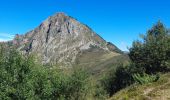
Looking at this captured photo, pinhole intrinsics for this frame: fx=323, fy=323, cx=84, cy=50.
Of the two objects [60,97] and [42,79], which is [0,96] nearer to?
[42,79]

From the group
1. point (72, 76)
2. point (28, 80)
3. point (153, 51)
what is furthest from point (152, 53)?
point (28, 80)

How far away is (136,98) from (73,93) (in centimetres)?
2913

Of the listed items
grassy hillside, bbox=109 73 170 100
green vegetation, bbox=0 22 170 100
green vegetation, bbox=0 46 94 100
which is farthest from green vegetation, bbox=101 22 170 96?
grassy hillside, bbox=109 73 170 100

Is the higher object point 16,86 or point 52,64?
point 52,64

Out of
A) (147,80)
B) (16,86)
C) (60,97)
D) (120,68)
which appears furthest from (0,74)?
(120,68)

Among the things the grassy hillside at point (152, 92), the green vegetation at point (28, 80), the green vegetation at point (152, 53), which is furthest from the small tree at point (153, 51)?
the grassy hillside at point (152, 92)

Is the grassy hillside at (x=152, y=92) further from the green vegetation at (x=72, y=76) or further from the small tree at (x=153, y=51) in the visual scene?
the small tree at (x=153, y=51)

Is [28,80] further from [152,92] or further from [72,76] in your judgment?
[152,92]

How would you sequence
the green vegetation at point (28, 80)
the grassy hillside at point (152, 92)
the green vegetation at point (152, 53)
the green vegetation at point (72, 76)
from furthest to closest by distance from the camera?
1. the green vegetation at point (152, 53)
2. the green vegetation at point (28, 80)
3. the green vegetation at point (72, 76)
4. the grassy hillside at point (152, 92)

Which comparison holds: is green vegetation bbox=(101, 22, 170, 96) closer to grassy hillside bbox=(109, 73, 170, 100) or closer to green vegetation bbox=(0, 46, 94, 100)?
green vegetation bbox=(0, 46, 94, 100)

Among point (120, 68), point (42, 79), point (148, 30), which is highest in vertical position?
point (148, 30)

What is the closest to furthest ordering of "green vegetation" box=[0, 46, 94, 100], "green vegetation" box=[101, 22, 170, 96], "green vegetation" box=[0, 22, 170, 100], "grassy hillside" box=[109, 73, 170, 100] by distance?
"grassy hillside" box=[109, 73, 170, 100] → "green vegetation" box=[0, 22, 170, 100] → "green vegetation" box=[0, 46, 94, 100] → "green vegetation" box=[101, 22, 170, 96]

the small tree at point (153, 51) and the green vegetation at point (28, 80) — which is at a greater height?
the small tree at point (153, 51)

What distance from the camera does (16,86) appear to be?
54844 millimetres
